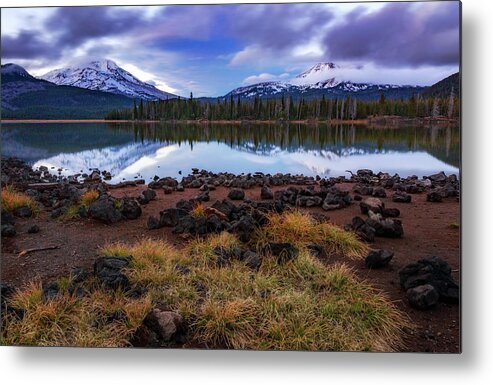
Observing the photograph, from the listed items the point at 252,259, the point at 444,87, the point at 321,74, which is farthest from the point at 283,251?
the point at 444,87

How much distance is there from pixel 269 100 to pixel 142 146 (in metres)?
1.11

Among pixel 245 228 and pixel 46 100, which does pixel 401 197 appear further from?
pixel 46 100

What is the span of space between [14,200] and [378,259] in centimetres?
303

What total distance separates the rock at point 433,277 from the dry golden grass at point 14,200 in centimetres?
310

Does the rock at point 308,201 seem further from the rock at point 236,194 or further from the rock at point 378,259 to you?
the rock at point 378,259

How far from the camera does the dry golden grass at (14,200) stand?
4.20m

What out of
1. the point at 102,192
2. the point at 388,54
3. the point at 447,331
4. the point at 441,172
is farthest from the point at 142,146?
the point at 447,331

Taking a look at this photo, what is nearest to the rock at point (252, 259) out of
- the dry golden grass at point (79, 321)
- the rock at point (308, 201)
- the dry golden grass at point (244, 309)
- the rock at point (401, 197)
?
the dry golden grass at point (244, 309)

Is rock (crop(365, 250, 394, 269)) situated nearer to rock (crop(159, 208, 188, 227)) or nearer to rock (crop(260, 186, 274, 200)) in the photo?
rock (crop(260, 186, 274, 200))

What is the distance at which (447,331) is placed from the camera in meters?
3.56

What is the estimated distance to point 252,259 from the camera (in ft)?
13.1

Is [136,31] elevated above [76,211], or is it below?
above

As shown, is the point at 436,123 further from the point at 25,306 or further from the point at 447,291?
the point at 25,306

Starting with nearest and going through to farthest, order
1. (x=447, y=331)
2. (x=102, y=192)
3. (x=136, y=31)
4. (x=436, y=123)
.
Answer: (x=447, y=331), (x=436, y=123), (x=136, y=31), (x=102, y=192)
